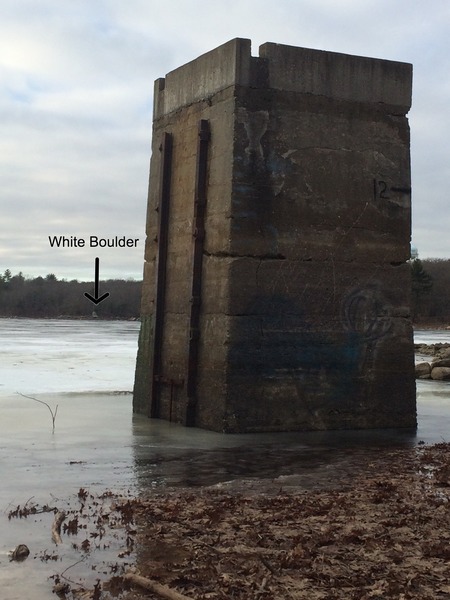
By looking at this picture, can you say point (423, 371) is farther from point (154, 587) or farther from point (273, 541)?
point (154, 587)

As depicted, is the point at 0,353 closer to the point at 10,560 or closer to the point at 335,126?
the point at 335,126

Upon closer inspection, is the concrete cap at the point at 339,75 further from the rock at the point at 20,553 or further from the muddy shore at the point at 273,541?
the rock at the point at 20,553

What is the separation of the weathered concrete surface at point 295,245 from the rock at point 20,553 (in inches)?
197

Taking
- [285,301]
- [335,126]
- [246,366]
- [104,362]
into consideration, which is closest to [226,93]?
[335,126]

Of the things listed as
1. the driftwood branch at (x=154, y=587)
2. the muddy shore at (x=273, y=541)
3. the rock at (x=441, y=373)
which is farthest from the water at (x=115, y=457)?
the rock at (x=441, y=373)

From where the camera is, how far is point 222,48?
10.4 metres

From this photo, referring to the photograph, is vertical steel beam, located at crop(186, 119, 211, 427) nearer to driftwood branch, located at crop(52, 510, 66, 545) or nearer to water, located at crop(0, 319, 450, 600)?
water, located at crop(0, 319, 450, 600)

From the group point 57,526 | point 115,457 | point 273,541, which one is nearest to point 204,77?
point 115,457

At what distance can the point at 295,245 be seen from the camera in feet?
33.5

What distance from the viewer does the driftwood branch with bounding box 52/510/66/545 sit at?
5103 mm

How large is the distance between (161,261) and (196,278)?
1044 mm

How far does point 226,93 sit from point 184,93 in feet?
3.79

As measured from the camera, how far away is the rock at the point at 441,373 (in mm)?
18672

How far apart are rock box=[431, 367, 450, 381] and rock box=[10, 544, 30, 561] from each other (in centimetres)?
1485
